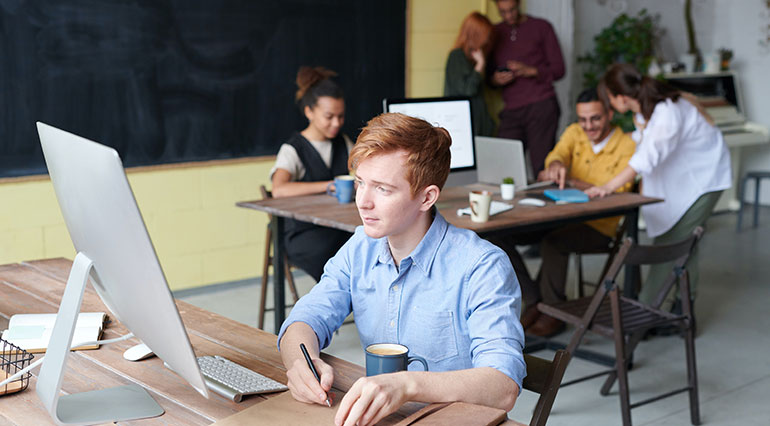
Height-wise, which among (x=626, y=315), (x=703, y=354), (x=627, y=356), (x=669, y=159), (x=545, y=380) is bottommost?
(x=703, y=354)

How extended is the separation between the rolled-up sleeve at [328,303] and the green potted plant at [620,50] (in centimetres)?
485

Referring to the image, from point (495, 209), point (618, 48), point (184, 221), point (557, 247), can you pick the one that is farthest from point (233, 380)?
point (618, 48)

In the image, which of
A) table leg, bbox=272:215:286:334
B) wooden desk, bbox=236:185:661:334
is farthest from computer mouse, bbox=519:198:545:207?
table leg, bbox=272:215:286:334

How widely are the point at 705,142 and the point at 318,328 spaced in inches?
108

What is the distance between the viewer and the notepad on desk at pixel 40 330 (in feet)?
4.93

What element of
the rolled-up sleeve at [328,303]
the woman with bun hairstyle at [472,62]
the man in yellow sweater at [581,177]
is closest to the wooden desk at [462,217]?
the man in yellow sweater at [581,177]

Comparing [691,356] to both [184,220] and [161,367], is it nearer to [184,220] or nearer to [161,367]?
[161,367]

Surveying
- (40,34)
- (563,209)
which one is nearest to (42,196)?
(40,34)

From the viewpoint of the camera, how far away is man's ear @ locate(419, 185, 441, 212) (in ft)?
4.80

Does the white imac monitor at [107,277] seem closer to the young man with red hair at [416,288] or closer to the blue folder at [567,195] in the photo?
the young man with red hair at [416,288]

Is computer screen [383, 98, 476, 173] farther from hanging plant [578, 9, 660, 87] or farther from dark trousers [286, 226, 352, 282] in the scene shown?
hanging plant [578, 9, 660, 87]

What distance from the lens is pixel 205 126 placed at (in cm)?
443

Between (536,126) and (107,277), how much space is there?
4.50 metres

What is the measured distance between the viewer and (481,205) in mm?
2986
